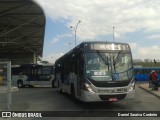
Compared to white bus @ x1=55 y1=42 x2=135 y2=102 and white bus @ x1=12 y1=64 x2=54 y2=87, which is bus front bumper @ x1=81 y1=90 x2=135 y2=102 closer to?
white bus @ x1=55 y1=42 x2=135 y2=102

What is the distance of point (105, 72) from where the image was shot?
51.6 feet

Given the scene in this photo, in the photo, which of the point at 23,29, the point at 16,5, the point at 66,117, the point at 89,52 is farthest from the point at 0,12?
the point at 66,117

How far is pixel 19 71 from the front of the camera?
1666 inches

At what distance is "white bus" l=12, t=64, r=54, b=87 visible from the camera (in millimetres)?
40125

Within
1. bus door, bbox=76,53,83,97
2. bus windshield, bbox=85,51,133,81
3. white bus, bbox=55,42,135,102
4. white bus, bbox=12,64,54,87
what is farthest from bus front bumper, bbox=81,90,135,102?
white bus, bbox=12,64,54,87

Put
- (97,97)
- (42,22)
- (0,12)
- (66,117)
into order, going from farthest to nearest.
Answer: (42,22) → (0,12) → (97,97) → (66,117)

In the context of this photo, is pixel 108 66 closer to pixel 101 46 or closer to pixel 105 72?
pixel 105 72

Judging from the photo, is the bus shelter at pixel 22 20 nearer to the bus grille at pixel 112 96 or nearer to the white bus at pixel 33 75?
the white bus at pixel 33 75

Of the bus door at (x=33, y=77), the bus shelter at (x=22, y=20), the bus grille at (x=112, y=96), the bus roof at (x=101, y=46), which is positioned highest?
the bus shelter at (x=22, y=20)

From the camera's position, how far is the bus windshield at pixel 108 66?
1569 cm

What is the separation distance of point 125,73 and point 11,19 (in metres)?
31.1

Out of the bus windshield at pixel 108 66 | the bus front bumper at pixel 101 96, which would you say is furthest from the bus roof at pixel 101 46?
the bus front bumper at pixel 101 96

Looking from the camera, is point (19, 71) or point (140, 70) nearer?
point (19, 71)

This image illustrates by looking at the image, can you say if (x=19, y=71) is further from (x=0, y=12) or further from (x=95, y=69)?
(x=95, y=69)
